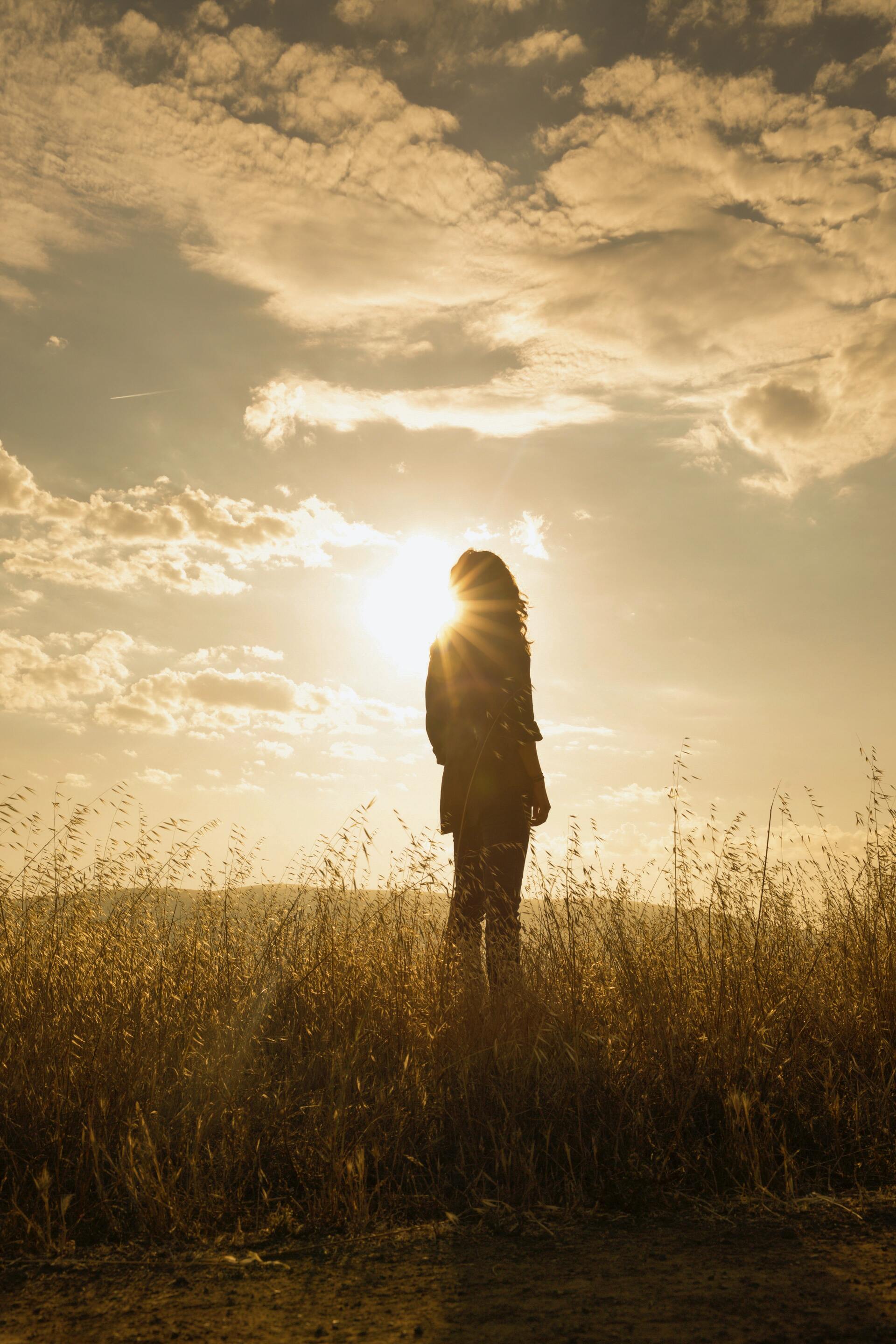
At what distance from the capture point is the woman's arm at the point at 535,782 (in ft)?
13.9

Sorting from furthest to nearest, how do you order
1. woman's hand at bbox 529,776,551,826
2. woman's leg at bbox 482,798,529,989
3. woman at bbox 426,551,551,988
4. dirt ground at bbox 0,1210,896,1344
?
woman's hand at bbox 529,776,551,826 → woman at bbox 426,551,551,988 → woman's leg at bbox 482,798,529,989 → dirt ground at bbox 0,1210,896,1344

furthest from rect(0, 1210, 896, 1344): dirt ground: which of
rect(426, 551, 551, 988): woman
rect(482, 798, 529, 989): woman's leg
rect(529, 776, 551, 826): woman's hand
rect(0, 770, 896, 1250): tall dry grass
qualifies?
rect(529, 776, 551, 826): woman's hand

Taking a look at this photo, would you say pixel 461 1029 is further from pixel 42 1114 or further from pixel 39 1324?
pixel 39 1324

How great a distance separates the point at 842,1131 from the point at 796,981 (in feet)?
2.38

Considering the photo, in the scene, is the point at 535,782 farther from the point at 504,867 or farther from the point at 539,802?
the point at 504,867

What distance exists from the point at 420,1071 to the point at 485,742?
4.80 ft

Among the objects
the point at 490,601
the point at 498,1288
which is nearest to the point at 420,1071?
the point at 498,1288

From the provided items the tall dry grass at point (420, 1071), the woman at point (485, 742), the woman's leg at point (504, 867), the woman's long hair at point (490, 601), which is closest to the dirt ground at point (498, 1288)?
the tall dry grass at point (420, 1071)

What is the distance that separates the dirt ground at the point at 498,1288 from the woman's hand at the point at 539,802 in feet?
7.42

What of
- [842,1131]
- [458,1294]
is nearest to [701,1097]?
[842,1131]

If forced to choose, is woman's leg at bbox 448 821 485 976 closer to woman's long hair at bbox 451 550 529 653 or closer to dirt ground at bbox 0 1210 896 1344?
woman's long hair at bbox 451 550 529 653

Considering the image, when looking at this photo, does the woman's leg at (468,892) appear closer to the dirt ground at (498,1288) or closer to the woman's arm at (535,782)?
the woman's arm at (535,782)

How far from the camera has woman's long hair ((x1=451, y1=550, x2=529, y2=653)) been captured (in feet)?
14.5

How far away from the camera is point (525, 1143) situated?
8.09 ft
